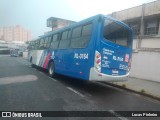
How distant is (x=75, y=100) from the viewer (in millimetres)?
6285

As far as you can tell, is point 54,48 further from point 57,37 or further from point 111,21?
point 111,21

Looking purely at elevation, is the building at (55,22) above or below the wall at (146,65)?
above

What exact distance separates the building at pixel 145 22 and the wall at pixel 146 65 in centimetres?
210

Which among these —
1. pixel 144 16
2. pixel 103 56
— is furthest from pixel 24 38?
pixel 103 56

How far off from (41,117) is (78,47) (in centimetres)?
429

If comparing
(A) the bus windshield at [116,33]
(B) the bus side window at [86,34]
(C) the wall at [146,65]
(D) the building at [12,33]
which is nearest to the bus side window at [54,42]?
(B) the bus side window at [86,34]

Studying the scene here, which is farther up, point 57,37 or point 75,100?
point 57,37

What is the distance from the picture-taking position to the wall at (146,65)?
457 inches

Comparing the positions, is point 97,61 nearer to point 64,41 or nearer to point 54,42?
point 64,41

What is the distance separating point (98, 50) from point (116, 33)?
1392 millimetres

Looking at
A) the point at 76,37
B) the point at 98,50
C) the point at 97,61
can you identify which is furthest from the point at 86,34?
the point at 97,61

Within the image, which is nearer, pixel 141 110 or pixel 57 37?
pixel 141 110

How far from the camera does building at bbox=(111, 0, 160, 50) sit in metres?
15.7

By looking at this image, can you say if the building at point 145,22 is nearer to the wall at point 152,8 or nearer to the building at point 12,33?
the wall at point 152,8
